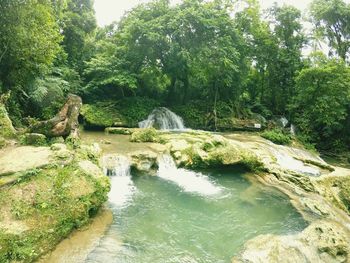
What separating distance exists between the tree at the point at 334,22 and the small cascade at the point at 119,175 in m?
22.6

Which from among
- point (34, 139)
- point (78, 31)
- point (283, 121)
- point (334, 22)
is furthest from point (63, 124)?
point (334, 22)

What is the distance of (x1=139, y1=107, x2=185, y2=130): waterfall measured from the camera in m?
19.1

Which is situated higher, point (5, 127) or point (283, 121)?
point (283, 121)

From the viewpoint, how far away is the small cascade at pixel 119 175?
873 centimetres

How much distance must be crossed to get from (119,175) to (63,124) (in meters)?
2.49

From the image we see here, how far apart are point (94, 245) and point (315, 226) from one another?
4.72m

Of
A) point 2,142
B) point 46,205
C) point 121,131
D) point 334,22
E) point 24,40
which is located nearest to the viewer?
point 46,205

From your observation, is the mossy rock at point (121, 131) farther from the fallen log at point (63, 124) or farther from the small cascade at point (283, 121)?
the small cascade at point (283, 121)

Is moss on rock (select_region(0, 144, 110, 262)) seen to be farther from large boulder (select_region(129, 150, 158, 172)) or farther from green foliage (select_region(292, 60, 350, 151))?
green foliage (select_region(292, 60, 350, 151))

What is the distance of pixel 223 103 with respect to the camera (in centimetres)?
2264

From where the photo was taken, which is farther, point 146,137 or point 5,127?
point 146,137

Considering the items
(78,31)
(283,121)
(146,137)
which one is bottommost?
(146,137)

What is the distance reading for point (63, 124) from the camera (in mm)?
9430

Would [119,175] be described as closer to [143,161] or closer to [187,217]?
[143,161]
